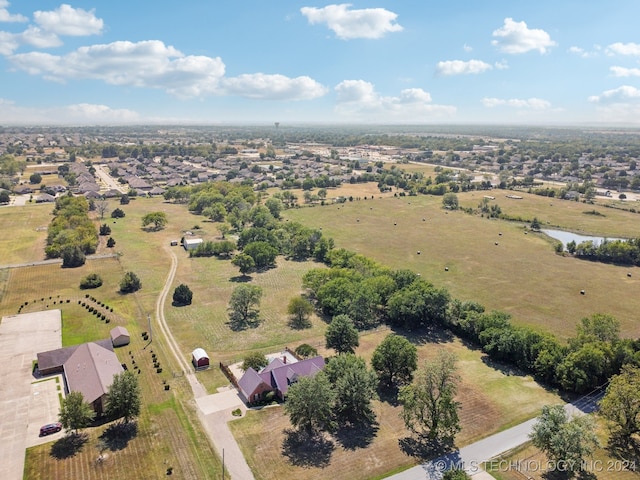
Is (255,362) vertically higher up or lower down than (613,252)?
lower down

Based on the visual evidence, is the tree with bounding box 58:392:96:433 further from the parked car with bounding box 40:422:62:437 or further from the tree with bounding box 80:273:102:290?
the tree with bounding box 80:273:102:290

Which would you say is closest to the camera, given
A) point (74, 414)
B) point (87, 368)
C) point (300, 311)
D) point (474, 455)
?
point (74, 414)

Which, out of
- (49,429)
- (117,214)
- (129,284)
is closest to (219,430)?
(49,429)

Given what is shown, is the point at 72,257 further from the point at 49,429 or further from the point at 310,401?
the point at 310,401

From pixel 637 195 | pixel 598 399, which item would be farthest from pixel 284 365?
pixel 637 195

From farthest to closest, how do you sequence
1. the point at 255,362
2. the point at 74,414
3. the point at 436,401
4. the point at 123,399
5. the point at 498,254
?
1. the point at 498,254
2. the point at 255,362
3. the point at 123,399
4. the point at 436,401
5. the point at 74,414

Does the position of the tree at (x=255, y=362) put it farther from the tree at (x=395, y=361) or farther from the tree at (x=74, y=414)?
the tree at (x=74, y=414)

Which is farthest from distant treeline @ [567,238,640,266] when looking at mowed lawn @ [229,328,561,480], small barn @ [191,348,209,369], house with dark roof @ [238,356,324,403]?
small barn @ [191,348,209,369]
